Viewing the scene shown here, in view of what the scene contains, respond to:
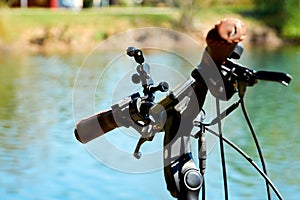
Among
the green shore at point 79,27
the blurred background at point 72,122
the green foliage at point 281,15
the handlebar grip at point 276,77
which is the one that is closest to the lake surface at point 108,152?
the blurred background at point 72,122

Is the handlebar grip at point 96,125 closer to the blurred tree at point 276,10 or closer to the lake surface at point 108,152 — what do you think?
the lake surface at point 108,152

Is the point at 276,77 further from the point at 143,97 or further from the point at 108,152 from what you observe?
the point at 108,152

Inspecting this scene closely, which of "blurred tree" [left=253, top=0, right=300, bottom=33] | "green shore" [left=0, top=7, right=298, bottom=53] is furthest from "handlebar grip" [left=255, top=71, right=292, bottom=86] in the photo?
"blurred tree" [left=253, top=0, right=300, bottom=33]

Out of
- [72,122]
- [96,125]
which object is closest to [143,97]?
[96,125]

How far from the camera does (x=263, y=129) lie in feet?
28.7

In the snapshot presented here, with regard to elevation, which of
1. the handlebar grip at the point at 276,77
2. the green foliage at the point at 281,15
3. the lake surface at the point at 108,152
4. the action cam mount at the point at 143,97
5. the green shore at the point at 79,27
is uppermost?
the green foliage at the point at 281,15

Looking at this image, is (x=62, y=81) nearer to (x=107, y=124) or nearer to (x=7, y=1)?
(x=107, y=124)

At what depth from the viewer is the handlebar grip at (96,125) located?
198 cm

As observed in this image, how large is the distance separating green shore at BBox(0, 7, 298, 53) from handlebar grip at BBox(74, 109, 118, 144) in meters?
22.8

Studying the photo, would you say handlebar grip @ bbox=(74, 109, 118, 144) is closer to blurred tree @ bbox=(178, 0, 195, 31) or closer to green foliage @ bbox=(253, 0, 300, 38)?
blurred tree @ bbox=(178, 0, 195, 31)

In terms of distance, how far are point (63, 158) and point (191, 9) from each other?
25.6 meters

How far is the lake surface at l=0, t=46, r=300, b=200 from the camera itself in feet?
18.0

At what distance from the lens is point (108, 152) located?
7.22 feet

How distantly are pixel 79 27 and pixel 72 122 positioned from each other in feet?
63.8
